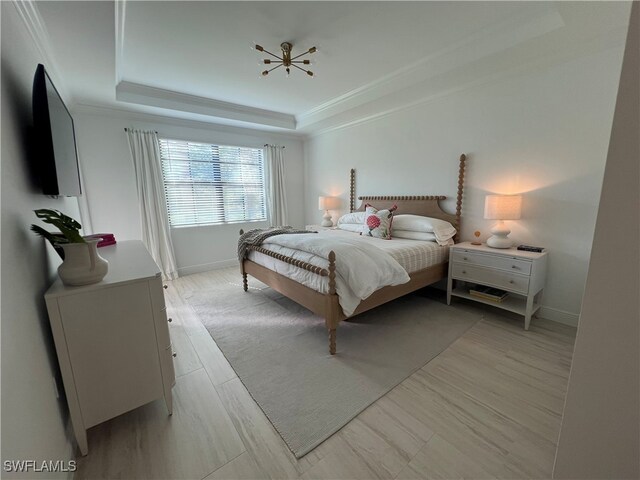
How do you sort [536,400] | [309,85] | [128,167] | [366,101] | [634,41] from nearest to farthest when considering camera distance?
[634,41]
[536,400]
[309,85]
[366,101]
[128,167]

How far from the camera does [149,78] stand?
305 cm

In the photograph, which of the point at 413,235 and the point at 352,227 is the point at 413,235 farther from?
the point at 352,227

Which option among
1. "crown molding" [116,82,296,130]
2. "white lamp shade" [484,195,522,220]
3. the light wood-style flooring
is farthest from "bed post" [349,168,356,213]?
the light wood-style flooring

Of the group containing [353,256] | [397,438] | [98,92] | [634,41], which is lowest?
[397,438]

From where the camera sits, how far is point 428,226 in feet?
10.4

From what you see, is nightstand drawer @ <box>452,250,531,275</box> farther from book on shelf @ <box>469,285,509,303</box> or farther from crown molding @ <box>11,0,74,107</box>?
crown molding @ <box>11,0,74,107</box>

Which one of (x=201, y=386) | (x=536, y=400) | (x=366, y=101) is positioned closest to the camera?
(x=536, y=400)

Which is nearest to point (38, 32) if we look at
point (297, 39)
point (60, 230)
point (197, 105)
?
point (60, 230)

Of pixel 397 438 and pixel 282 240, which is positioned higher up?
pixel 282 240

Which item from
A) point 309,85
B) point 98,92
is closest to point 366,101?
point 309,85

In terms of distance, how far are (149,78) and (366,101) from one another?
8.65 feet

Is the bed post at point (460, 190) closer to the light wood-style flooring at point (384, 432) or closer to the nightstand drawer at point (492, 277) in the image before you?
the nightstand drawer at point (492, 277)

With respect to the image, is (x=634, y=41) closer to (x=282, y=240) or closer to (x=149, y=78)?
(x=282, y=240)

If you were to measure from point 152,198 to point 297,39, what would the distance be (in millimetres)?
3075
